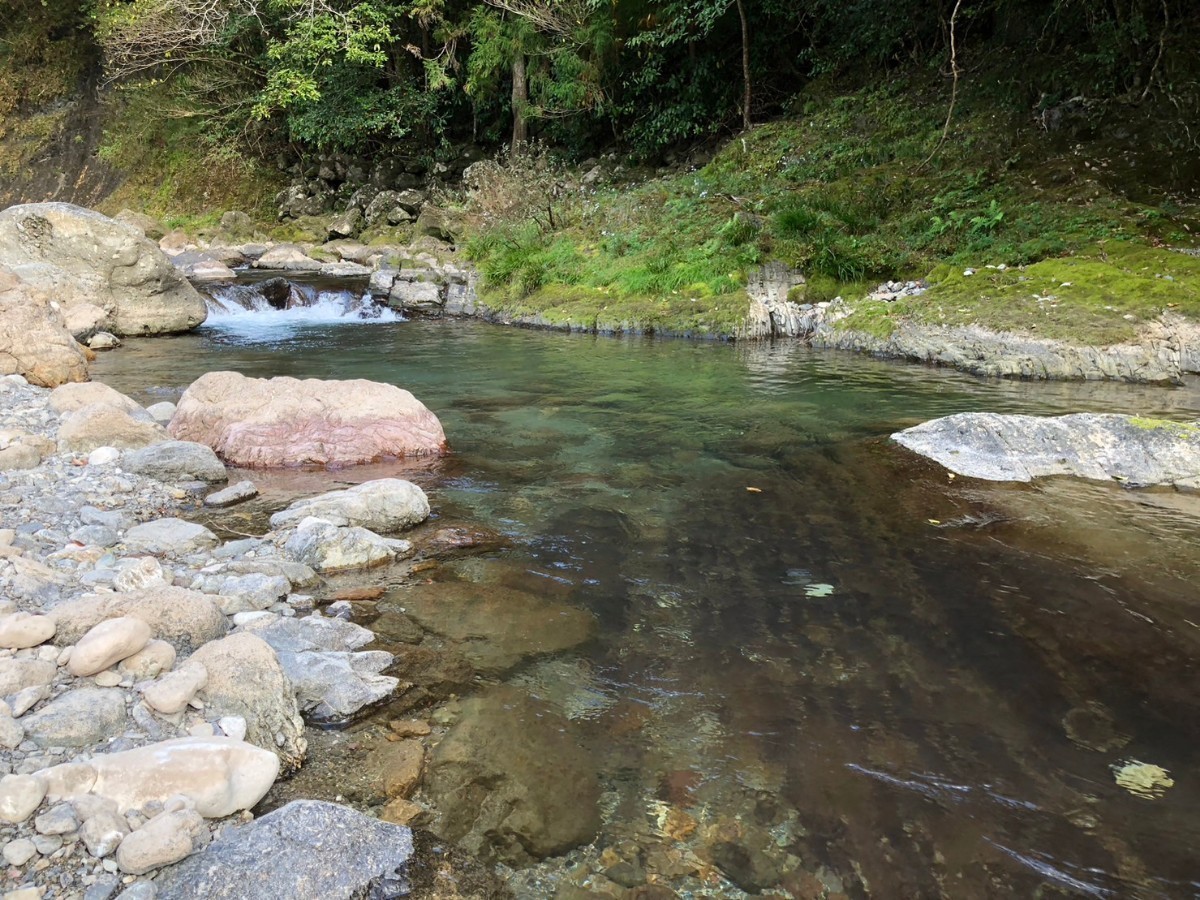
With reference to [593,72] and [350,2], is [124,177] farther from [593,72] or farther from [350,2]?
[593,72]

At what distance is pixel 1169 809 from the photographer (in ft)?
7.67

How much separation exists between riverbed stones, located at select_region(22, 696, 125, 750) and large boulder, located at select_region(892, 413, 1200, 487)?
4.96m

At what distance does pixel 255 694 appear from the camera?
8.32 feet

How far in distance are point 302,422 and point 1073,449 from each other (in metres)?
5.50

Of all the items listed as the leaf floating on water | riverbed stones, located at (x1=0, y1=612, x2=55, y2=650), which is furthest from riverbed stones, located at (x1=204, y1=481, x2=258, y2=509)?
the leaf floating on water

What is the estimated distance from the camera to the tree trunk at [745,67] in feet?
55.7

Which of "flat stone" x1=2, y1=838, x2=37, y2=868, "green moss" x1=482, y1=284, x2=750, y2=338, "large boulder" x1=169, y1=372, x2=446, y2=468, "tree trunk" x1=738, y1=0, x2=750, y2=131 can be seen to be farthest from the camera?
"tree trunk" x1=738, y1=0, x2=750, y2=131

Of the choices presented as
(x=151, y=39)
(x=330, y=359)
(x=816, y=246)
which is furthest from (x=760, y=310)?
(x=151, y=39)

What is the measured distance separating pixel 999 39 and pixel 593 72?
8.63m

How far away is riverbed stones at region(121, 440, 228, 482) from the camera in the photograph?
5059mm

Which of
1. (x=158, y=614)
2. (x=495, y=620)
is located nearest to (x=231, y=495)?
(x=158, y=614)

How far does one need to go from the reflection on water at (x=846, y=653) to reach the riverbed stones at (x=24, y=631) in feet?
5.35

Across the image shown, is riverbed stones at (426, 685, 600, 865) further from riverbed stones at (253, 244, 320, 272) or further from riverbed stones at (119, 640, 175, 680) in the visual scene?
riverbed stones at (253, 244, 320, 272)

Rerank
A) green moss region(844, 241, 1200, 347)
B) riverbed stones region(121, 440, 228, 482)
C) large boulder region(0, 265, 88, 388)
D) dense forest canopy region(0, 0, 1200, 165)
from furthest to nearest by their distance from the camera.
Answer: dense forest canopy region(0, 0, 1200, 165) < green moss region(844, 241, 1200, 347) < large boulder region(0, 265, 88, 388) < riverbed stones region(121, 440, 228, 482)
